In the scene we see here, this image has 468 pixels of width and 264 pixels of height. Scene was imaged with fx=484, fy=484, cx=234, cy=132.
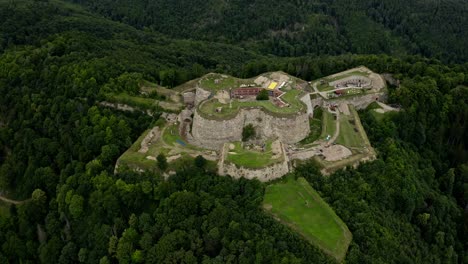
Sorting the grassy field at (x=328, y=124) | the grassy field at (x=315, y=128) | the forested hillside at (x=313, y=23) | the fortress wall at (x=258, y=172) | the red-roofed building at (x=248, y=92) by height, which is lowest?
the forested hillside at (x=313, y=23)

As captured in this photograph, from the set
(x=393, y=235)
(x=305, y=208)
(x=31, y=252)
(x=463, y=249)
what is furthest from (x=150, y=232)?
(x=463, y=249)

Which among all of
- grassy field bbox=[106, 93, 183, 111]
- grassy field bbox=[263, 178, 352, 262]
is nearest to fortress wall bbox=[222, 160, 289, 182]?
grassy field bbox=[263, 178, 352, 262]

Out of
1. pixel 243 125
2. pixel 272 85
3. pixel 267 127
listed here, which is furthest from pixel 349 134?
pixel 243 125

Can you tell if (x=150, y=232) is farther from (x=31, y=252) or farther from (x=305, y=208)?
(x=31, y=252)

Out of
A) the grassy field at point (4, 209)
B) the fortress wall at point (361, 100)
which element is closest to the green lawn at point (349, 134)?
the fortress wall at point (361, 100)

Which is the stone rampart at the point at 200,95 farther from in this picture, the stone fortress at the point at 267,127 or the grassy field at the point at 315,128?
the grassy field at the point at 315,128

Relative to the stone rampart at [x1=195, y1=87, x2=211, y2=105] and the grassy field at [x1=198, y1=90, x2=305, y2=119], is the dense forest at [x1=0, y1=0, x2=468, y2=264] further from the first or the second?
the grassy field at [x1=198, y1=90, x2=305, y2=119]
